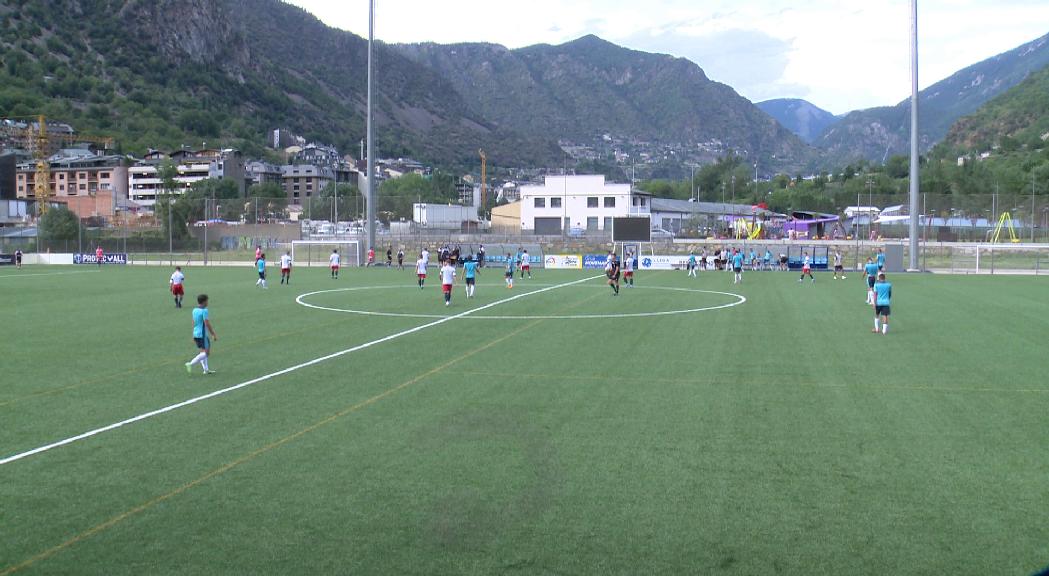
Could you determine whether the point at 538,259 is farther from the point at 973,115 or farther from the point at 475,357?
the point at 973,115

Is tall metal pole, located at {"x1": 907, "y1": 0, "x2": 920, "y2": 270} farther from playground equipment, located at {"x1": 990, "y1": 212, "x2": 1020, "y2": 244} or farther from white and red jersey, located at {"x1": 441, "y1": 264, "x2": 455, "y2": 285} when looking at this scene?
white and red jersey, located at {"x1": 441, "y1": 264, "x2": 455, "y2": 285}

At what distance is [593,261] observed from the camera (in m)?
63.9

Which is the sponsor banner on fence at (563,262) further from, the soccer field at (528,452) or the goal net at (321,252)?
the soccer field at (528,452)

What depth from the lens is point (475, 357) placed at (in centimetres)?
1834

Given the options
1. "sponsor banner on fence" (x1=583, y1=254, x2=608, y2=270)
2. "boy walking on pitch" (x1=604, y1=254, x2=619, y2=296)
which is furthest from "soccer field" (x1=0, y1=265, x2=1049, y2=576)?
"sponsor banner on fence" (x1=583, y1=254, x2=608, y2=270)

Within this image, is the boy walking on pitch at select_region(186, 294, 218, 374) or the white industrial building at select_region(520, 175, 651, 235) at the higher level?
the white industrial building at select_region(520, 175, 651, 235)

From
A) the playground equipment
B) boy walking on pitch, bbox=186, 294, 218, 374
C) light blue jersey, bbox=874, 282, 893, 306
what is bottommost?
boy walking on pitch, bbox=186, 294, 218, 374

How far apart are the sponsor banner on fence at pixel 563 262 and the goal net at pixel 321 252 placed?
14427 mm

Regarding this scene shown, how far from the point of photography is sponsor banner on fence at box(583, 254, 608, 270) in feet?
207

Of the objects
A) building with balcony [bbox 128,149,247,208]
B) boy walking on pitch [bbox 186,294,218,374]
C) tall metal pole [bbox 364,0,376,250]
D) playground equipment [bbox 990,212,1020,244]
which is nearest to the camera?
boy walking on pitch [bbox 186,294,218,374]

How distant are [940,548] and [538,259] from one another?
59178 millimetres

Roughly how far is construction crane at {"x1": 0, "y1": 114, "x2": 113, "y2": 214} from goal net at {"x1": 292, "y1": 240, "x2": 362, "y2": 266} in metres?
78.5

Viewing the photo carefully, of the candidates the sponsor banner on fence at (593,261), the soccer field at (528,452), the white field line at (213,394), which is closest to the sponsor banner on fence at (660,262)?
the sponsor banner on fence at (593,261)

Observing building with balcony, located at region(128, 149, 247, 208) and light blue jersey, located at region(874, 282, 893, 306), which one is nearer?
light blue jersey, located at region(874, 282, 893, 306)
